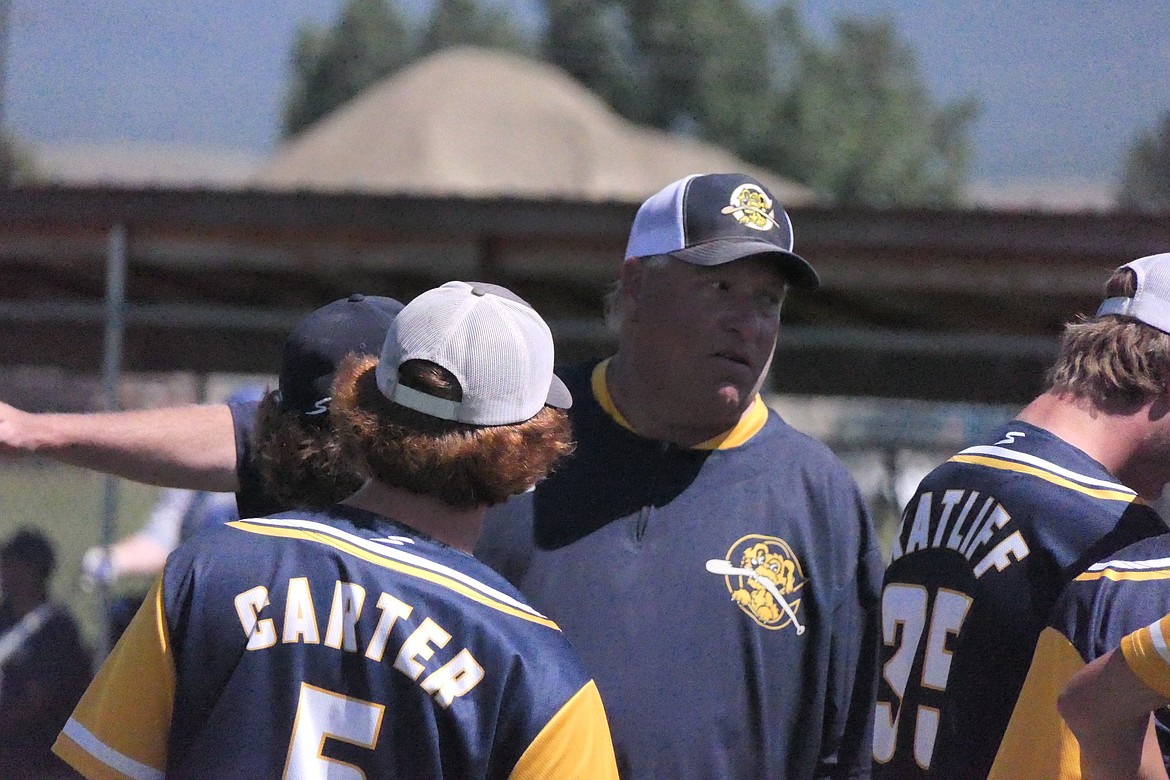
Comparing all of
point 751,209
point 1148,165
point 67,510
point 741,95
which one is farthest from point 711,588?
point 741,95

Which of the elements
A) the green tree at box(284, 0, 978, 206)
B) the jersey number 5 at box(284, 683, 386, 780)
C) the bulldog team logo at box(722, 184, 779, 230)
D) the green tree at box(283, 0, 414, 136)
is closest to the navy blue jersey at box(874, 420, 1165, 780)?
the bulldog team logo at box(722, 184, 779, 230)

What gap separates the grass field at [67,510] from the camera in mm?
8812

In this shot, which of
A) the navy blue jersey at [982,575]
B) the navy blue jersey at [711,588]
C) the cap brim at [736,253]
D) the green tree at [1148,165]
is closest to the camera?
the navy blue jersey at [982,575]

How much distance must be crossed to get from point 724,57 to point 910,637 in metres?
49.9

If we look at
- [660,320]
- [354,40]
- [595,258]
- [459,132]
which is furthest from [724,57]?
[660,320]

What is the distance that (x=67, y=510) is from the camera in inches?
429

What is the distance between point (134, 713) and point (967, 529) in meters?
1.43

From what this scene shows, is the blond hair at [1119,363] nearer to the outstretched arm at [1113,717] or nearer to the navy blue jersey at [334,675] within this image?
the outstretched arm at [1113,717]

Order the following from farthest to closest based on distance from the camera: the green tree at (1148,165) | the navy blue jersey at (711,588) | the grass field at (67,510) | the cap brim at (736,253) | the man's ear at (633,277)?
the green tree at (1148,165) → the grass field at (67,510) → the man's ear at (633,277) → the cap brim at (736,253) → the navy blue jersey at (711,588)

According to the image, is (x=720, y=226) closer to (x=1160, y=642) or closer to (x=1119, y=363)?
(x=1119, y=363)

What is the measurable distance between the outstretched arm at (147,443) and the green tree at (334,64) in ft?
184

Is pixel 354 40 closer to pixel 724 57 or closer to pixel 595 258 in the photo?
pixel 724 57

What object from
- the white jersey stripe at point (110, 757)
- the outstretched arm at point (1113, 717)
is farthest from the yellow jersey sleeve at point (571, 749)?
the outstretched arm at point (1113, 717)

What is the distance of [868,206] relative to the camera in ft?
18.1
